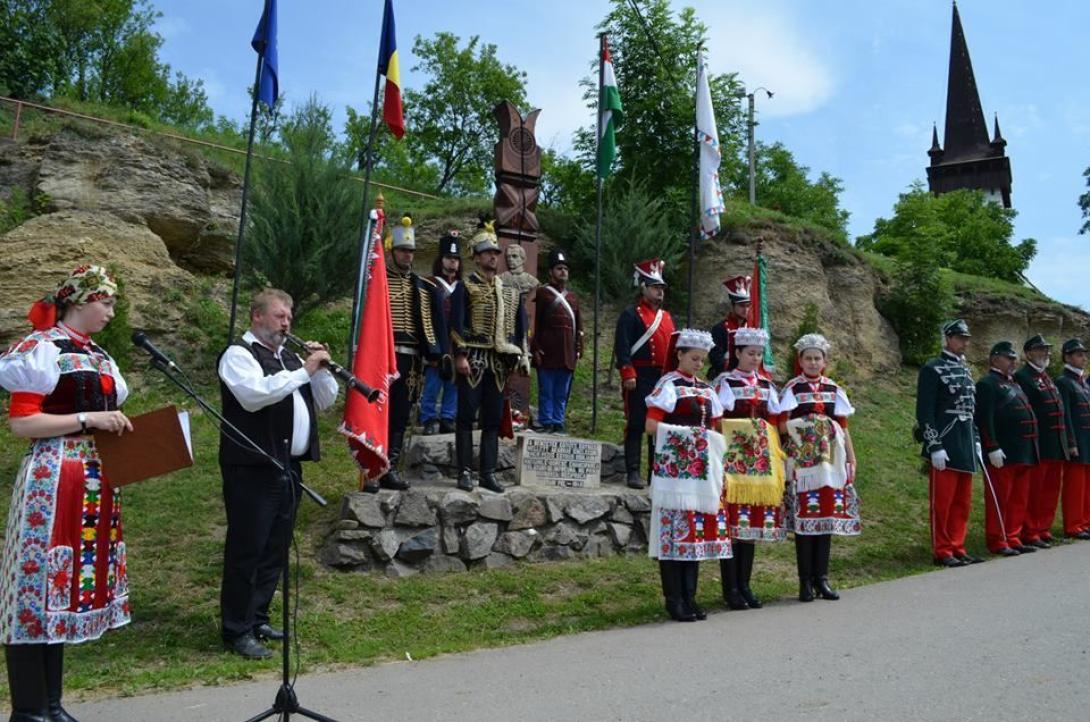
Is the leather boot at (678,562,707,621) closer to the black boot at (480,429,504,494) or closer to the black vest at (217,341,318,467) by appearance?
the black boot at (480,429,504,494)

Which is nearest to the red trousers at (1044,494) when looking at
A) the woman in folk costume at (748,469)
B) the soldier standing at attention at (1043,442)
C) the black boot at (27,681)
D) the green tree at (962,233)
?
the soldier standing at attention at (1043,442)

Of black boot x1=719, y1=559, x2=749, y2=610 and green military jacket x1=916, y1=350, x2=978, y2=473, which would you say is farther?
green military jacket x1=916, y1=350, x2=978, y2=473

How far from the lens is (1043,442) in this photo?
31.2ft

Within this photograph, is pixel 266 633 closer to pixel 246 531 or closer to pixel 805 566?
pixel 246 531

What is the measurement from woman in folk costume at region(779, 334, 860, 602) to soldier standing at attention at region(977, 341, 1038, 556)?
8.98ft

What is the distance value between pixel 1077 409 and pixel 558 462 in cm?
598

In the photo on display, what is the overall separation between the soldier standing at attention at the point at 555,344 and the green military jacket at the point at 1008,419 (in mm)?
4221

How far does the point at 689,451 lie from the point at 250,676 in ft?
10.3

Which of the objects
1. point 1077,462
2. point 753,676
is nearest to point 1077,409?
point 1077,462

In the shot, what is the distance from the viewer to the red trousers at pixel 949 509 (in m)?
8.26

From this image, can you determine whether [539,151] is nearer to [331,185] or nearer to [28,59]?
[331,185]

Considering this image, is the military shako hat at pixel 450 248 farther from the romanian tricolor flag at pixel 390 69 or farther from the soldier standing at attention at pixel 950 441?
the soldier standing at attention at pixel 950 441

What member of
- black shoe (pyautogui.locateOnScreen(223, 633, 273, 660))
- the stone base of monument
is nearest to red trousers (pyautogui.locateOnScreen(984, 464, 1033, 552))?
the stone base of monument

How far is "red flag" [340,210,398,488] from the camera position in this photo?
6.98 m
